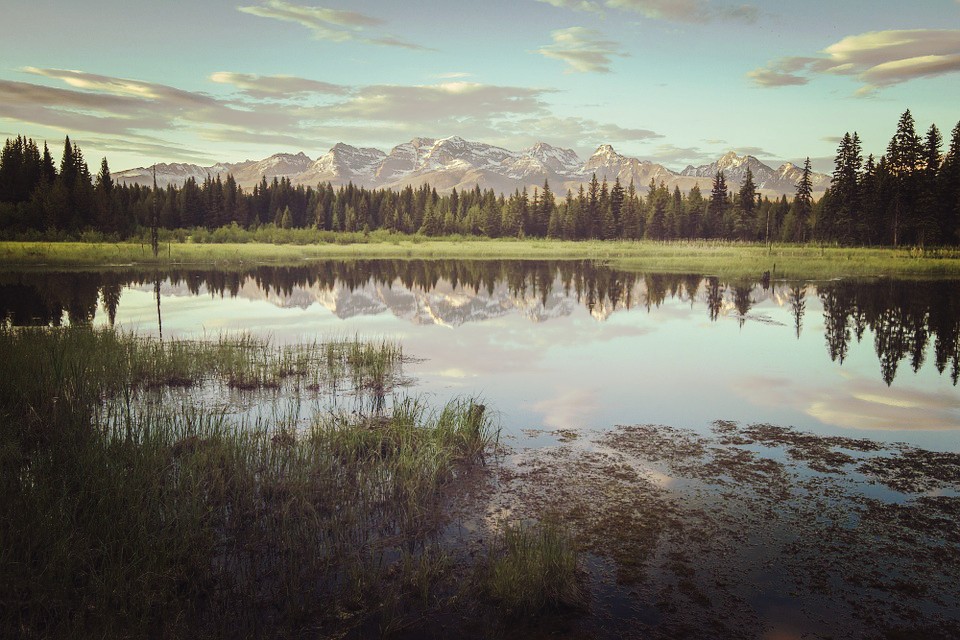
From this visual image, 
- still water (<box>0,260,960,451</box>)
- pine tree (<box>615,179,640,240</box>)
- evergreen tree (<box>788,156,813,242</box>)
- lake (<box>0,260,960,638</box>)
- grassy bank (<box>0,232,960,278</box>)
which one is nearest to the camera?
lake (<box>0,260,960,638</box>)

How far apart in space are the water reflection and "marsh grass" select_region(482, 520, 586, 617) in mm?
13388

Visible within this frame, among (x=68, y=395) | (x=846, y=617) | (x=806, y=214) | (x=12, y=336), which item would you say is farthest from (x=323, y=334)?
(x=806, y=214)

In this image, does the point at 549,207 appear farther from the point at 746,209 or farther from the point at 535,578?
the point at 535,578

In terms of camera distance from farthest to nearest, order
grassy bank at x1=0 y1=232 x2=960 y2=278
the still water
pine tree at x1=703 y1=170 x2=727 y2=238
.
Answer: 1. pine tree at x1=703 y1=170 x2=727 y2=238
2. grassy bank at x1=0 y1=232 x2=960 y2=278
3. the still water

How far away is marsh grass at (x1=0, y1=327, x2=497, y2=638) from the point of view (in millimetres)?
5004

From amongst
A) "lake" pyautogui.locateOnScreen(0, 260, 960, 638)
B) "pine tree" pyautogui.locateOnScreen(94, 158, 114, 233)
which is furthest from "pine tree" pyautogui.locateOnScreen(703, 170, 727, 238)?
"pine tree" pyautogui.locateOnScreen(94, 158, 114, 233)

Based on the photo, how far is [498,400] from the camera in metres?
13.1

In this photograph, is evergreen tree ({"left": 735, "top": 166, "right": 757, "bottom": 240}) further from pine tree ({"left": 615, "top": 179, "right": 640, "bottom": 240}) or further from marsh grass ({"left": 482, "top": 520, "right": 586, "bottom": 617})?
marsh grass ({"left": 482, "top": 520, "right": 586, "bottom": 617})

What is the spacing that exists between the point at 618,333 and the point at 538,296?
38.7 feet

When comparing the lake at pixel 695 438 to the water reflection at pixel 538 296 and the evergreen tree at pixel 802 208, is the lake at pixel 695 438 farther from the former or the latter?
the evergreen tree at pixel 802 208

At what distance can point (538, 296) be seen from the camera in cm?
3391

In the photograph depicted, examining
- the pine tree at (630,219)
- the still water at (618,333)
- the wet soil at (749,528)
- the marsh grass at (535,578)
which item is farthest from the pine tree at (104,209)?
the pine tree at (630,219)

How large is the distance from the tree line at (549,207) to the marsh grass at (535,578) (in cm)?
6704

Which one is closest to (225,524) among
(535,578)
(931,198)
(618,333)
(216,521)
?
(216,521)
